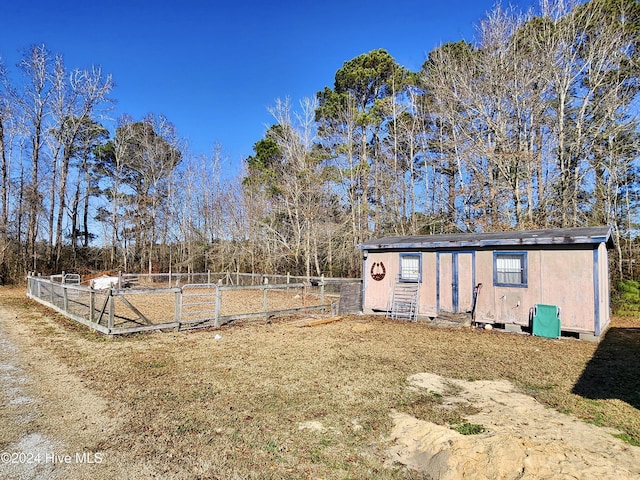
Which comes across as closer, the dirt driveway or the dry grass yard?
the dirt driveway

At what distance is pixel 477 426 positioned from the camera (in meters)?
3.70

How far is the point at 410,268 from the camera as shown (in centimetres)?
1170

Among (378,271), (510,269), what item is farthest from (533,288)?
(378,271)

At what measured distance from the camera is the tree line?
15.8 meters

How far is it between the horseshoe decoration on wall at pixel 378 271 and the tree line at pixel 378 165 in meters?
7.45

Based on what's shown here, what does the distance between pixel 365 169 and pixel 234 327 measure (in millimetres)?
14328

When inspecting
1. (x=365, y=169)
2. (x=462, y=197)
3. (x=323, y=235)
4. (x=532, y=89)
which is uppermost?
(x=532, y=89)

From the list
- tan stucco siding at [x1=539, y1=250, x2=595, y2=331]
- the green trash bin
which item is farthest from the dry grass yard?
tan stucco siding at [x1=539, y1=250, x2=595, y2=331]

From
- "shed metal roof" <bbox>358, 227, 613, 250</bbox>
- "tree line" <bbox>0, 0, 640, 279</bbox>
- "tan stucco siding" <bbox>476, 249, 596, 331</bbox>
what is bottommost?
"tan stucco siding" <bbox>476, 249, 596, 331</bbox>

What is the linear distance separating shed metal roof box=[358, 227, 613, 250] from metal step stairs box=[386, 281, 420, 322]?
127 cm

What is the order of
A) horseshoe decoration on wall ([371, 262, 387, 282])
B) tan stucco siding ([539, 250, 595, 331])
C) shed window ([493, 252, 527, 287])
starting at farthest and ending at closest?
horseshoe decoration on wall ([371, 262, 387, 282])
shed window ([493, 252, 527, 287])
tan stucco siding ([539, 250, 595, 331])

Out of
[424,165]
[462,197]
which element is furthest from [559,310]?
[424,165]

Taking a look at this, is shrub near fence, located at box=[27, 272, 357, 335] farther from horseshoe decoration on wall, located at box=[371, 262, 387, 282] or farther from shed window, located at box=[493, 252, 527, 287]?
shed window, located at box=[493, 252, 527, 287]

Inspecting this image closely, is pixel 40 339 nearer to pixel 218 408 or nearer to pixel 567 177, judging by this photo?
pixel 218 408
